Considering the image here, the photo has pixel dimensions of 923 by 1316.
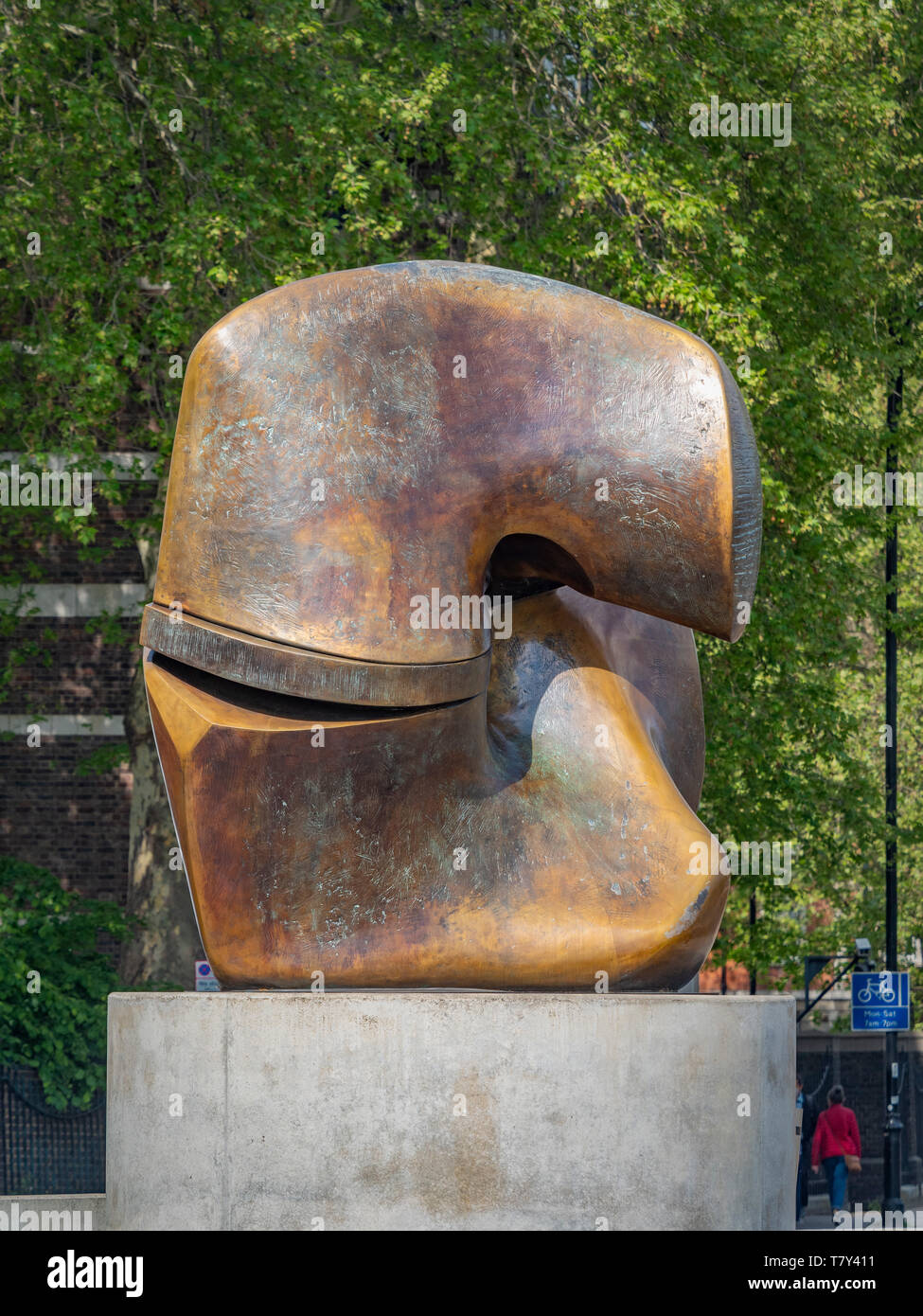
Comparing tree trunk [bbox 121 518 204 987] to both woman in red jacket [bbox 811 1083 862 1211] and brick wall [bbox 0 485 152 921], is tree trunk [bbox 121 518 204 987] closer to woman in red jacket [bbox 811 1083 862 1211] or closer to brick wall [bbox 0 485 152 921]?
brick wall [bbox 0 485 152 921]

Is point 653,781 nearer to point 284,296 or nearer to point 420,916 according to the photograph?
point 420,916

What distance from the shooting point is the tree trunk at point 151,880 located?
17.0 meters

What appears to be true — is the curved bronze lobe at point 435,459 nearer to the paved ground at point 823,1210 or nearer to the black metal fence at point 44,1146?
the black metal fence at point 44,1146

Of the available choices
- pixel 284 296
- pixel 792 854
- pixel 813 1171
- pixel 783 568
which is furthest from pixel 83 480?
pixel 813 1171

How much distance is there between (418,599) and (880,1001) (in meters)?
14.6

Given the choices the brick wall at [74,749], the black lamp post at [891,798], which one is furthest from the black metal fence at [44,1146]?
the black lamp post at [891,798]

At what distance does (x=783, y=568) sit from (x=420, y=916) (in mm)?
10523

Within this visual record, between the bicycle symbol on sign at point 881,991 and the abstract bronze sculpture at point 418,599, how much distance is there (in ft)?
44.8

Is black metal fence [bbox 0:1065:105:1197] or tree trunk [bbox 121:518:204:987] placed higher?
tree trunk [bbox 121:518:204:987]

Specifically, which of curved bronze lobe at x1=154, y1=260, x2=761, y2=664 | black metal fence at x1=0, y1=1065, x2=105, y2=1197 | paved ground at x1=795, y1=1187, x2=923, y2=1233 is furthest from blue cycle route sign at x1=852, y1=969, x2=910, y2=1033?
curved bronze lobe at x1=154, y1=260, x2=761, y2=664

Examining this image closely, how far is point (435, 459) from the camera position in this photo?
20.3 ft

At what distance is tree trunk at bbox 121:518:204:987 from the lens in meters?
17.0

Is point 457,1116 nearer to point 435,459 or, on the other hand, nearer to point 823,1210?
point 435,459

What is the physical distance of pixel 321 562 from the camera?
6.04 metres
